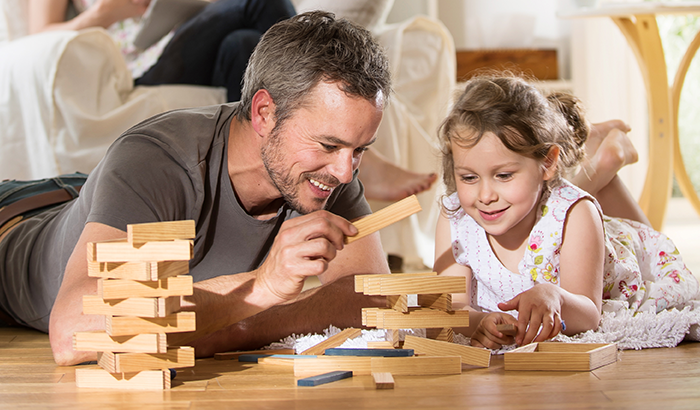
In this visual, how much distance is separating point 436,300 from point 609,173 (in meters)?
0.89

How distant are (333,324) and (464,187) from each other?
378 mm

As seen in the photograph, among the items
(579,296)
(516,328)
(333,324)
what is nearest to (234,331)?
(333,324)

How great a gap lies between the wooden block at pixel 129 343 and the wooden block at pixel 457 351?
0.38 meters

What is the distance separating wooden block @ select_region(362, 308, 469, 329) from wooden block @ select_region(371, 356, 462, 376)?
0.25ft

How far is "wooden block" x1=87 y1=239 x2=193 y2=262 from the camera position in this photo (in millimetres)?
843

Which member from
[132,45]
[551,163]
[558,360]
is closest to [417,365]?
[558,360]

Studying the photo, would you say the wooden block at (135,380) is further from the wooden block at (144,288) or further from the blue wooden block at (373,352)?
the blue wooden block at (373,352)

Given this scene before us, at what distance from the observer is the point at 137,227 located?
2.75 feet

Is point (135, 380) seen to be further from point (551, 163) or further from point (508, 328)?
point (551, 163)

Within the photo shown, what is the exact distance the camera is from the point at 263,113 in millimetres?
1203

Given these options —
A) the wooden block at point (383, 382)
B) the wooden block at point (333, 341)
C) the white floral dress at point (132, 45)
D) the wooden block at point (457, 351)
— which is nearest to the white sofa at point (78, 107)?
the white floral dress at point (132, 45)

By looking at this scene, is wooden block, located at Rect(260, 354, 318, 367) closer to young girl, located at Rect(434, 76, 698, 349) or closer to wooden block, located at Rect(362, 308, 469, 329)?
wooden block, located at Rect(362, 308, 469, 329)

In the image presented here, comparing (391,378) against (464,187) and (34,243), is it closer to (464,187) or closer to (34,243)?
(464,187)

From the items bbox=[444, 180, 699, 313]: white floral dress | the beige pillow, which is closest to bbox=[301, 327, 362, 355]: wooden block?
bbox=[444, 180, 699, 313]: white floral dress
